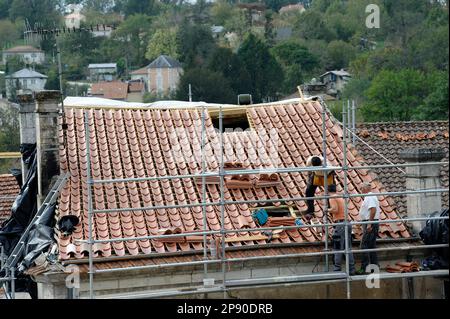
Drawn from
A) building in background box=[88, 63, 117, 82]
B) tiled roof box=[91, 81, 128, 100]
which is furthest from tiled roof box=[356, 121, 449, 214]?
building in background box=[88, 63, 117, 82]

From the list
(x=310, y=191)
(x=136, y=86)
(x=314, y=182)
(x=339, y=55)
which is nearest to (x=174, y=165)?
(x=310, y=191)

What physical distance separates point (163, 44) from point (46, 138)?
89361 mm

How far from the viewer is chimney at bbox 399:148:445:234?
1730cm

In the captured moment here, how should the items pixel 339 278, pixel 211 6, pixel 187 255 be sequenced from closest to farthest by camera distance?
pixel 339 278 → pixel 187 255 → pixel 211 6

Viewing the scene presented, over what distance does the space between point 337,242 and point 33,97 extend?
20.3ft

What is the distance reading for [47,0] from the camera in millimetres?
103938

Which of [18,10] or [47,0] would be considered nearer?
[47,0]

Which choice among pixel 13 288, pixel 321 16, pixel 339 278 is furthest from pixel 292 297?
pixel 321 16

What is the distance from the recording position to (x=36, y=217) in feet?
58.4

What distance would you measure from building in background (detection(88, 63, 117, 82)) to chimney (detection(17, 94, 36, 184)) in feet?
271

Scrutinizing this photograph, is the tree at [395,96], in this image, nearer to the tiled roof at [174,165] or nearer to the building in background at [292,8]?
the tiled roof at [174,165]

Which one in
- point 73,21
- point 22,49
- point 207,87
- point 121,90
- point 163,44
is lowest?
point 121,90

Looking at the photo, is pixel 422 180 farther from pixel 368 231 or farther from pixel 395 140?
pixel 395 140

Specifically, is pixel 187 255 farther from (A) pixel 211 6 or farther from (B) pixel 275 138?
(A) pixel 211 6
